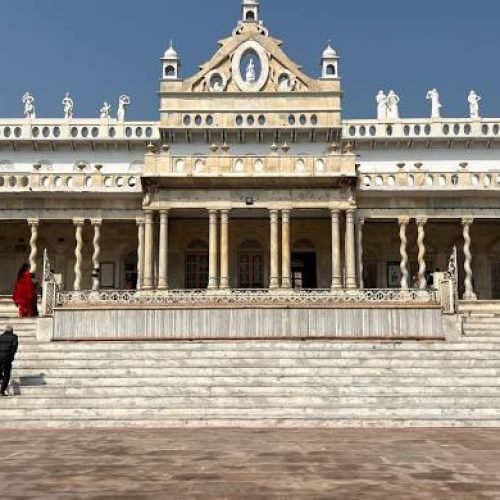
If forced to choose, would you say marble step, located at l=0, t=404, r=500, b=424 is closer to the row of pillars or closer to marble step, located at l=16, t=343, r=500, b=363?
marble step, located at l=16, t=343, r=500, b=363

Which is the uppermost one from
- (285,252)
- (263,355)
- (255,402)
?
(285,252)

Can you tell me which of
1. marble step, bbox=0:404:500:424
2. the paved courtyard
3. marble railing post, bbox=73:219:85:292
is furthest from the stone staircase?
marble railing post, bbox=73:219:85:292

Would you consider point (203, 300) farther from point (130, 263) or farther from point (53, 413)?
point (130, 263)

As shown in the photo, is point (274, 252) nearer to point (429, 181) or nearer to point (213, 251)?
point (213, 251)

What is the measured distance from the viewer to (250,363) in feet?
61.9

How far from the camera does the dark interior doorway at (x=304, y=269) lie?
115ft

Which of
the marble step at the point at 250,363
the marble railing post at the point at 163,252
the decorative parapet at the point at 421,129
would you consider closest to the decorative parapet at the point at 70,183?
the marble railing post at the point at 163,252

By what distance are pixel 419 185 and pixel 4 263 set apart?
2088cm

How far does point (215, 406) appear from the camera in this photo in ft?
52.5

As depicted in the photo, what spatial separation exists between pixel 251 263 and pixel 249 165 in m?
6.25

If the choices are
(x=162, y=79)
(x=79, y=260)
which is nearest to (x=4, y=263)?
(x=79, y=260)

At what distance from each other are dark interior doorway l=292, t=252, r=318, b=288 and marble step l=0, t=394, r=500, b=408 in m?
18.6

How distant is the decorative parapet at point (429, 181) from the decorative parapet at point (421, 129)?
6.57m

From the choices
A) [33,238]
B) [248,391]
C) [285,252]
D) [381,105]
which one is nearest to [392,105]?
[381,105]
